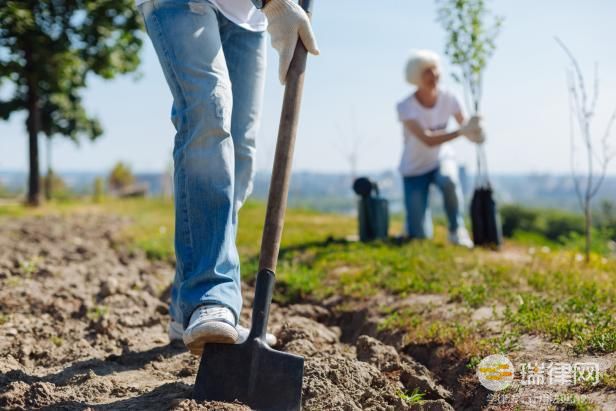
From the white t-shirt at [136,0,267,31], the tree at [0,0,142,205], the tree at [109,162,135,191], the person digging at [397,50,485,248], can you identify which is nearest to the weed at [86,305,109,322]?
the white t-shirt at [136,0,267,31]

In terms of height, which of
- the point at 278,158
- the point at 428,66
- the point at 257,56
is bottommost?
the point at 278,158

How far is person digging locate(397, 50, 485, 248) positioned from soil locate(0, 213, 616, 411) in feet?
8.79

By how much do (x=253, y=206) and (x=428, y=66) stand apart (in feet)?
21.8

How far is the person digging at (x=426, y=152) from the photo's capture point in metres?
6.69

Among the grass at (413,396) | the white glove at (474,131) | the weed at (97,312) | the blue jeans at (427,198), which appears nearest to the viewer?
the grass at (413,396)

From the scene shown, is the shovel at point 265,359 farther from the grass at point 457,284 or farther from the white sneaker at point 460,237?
the white sneaker at point 460,237

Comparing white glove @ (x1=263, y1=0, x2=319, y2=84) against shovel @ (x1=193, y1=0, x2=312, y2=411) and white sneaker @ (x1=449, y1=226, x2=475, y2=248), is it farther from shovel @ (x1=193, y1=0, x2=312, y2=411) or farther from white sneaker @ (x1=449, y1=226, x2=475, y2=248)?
white sneaker @ (x1=449, y1=226, x2=475, y2=248)

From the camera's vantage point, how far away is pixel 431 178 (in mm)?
6938

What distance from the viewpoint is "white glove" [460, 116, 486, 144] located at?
21.2ft

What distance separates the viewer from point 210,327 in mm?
2268

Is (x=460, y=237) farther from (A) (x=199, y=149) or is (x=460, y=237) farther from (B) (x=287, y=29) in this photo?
(A) (x=199, y=149)

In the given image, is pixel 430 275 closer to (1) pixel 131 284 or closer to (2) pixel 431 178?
(1) pixel 131 284

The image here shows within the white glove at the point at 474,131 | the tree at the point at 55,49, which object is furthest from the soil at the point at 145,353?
the tree at the point at 55,49

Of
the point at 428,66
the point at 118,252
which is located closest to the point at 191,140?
the point at 118,252
